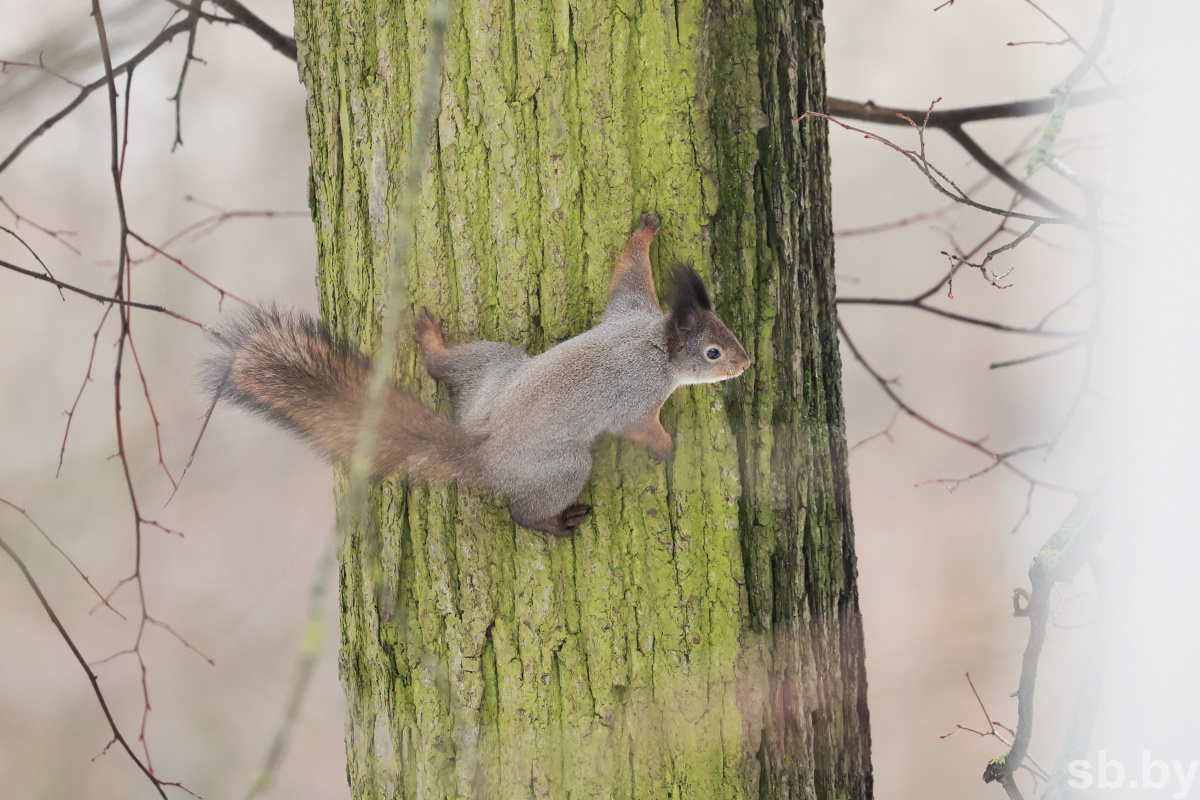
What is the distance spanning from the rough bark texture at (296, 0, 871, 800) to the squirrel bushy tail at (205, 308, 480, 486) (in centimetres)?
5

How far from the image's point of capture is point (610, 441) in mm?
1109

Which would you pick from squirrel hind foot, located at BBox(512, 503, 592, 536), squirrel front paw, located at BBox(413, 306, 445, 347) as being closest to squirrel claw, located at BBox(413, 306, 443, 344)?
squirrel front paw, located at BBox(413, 306, 445, 347)

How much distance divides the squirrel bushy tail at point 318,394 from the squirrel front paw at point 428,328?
0.26ft

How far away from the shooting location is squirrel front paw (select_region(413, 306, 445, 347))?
3.66 ft

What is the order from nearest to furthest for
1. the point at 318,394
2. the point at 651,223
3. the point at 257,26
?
the point at 651,223
the point at 318,394
the point at 257,26

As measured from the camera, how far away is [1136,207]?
4.13 feet

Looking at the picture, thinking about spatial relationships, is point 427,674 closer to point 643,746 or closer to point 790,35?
point 643,746

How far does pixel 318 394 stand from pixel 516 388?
29 centimetres

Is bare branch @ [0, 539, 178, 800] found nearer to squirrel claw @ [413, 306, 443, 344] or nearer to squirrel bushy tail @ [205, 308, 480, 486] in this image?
squirrel bushy tail @ [205, 308, 480, 486]

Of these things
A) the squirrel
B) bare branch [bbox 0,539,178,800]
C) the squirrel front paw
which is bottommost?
bare branch [bbox 0,539,178,800]

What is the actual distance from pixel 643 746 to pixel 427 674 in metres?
0.31

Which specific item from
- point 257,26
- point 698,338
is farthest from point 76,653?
point 257,26

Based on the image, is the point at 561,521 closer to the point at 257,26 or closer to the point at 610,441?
the point at 610,441

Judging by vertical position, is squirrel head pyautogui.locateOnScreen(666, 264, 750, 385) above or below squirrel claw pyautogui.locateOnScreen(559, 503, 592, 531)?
above
